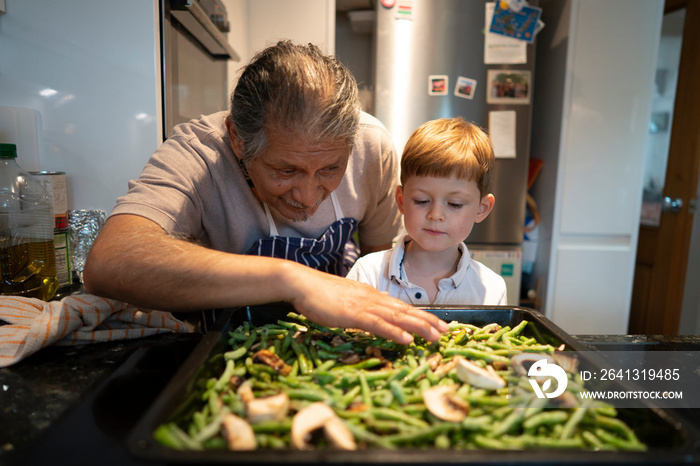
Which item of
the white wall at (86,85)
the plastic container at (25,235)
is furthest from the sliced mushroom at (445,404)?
the white wall at (86,85)

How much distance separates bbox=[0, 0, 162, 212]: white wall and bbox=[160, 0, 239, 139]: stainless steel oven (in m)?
0.06

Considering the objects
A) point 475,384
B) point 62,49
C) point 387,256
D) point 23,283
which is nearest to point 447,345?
point 475,384

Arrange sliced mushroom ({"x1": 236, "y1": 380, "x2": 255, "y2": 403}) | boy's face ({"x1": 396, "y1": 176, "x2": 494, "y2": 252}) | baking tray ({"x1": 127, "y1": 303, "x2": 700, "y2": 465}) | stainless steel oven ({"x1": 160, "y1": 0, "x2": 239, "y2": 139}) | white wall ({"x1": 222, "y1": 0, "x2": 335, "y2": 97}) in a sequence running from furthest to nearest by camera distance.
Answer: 1. white wall ({"x1": 222, "y1": 0, "x2": 335, "y2": 97})
2. stainless steel oven ({"x1": 160, "y1": 0, "x2": 239, "y2": 139})
3. boy's face ({"x1": 396, "y1": 176, "x2": 494, "y2": 252})
4. sliced mushroom ({"x1": 236, "y1": 380, "x2": 255, "y2": 403})
5. baking tray ({"x1": 127, "y1": 303, "x2": 700, "y2": 465})

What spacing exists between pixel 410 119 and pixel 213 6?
1318mm

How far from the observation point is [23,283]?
4.83 feet

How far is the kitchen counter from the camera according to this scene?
0.67 metres

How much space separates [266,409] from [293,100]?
0.78 m

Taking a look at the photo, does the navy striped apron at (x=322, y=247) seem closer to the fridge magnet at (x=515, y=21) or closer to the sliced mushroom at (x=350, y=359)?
the sliced mushroom at (x=350, y=359)

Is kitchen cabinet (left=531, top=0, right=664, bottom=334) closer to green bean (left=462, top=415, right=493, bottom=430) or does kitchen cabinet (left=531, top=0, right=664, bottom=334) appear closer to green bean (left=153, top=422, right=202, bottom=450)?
green bean (left=462, top=415, right=493, bottom=430)

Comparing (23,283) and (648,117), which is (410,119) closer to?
(648,117)

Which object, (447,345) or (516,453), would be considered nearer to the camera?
(516,453)

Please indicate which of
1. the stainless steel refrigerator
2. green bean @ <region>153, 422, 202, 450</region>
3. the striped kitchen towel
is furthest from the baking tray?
the stainless steel refrigerator

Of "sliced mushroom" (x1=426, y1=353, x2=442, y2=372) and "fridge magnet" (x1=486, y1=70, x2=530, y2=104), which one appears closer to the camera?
"sliced mushroom" (x1=426, y1=353, x2=442, y2=372)

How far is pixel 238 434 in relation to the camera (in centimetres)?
60
